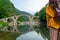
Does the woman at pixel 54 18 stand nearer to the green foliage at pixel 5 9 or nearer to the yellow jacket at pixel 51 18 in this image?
the yellow jacket at pixel 51 18

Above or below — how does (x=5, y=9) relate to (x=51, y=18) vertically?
below

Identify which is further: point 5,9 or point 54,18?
point 5,9

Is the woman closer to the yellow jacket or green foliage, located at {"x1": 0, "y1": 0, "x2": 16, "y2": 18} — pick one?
the yellow jacket

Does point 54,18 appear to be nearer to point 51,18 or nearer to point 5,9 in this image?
point 51,18

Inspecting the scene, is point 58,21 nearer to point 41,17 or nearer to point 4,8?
point 4,8

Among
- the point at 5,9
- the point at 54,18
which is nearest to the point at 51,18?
the point at 54,18

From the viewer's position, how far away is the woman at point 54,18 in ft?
6.38

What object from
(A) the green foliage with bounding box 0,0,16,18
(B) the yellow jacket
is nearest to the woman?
(B) the yellow jacket

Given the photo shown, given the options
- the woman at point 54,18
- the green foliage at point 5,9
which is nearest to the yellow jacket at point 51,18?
the woman at point 54,18

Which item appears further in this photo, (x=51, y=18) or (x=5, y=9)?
(x=5, y=9)

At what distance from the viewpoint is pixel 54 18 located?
1.97m

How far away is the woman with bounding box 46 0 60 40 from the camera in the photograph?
1944 mm

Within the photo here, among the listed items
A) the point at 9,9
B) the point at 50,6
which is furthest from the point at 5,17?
the point at 50,6

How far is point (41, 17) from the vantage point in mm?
52344
